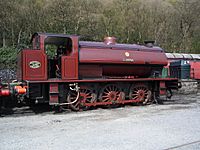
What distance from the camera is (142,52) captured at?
12.9 meters

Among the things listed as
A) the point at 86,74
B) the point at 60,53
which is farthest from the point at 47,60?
the point at 86,74

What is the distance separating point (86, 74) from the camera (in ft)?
38.1

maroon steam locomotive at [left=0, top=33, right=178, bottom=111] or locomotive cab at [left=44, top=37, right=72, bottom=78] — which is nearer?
maroon steam locomotive at [left=0, top=33, right=178, bottom=111]

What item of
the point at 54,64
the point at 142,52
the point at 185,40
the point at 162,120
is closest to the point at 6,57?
the point at 54,64

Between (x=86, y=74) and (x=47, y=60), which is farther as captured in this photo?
→ (x=86, y=74)

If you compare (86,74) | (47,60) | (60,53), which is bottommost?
(86,74)

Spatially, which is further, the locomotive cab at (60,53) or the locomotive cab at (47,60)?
the locomotive cab at (60,53)

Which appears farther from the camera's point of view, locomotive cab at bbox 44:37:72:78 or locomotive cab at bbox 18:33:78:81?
locomotive cab at bbox 44:37:72:78

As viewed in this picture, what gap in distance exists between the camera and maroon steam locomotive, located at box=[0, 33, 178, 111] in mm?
10555

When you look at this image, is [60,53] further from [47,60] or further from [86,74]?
[86,74]

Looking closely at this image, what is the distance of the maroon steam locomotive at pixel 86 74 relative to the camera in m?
10.6

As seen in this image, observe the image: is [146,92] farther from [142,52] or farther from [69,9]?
[69,9]

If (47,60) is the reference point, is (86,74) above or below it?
below

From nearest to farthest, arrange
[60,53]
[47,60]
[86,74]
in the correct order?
[47,60], [86,74], [60,53]
